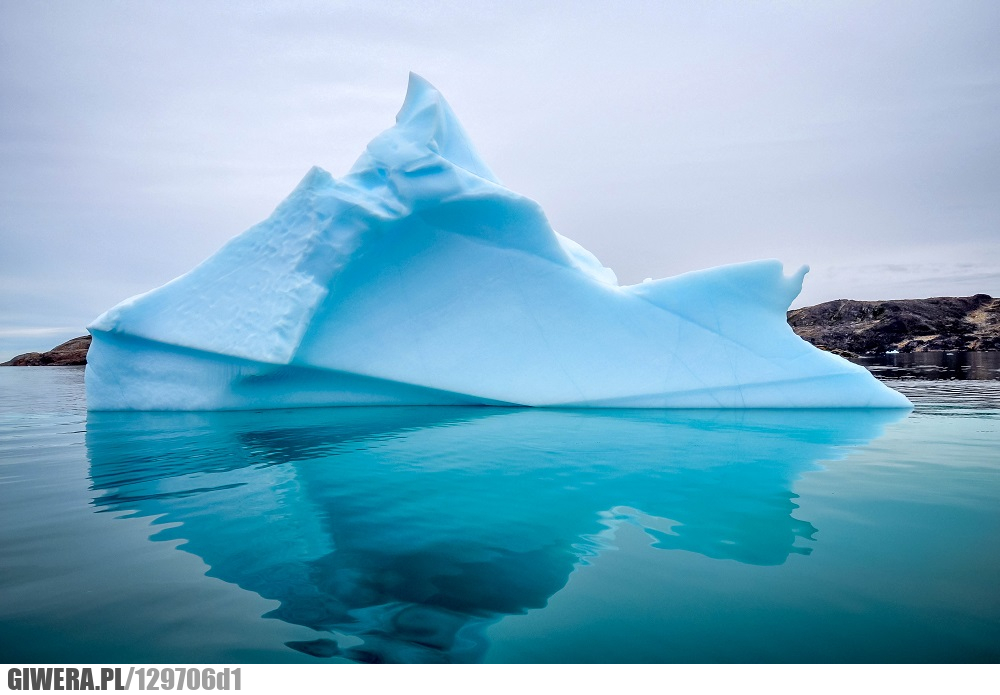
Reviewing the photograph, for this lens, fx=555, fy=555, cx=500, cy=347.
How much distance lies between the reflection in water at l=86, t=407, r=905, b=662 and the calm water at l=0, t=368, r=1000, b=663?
0.02 m

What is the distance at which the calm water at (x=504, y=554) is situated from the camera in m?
1.66

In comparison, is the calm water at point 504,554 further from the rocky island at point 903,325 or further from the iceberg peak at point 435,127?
the rocky island at point 903,325

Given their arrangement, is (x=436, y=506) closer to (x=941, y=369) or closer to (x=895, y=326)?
(x=941, y=369)

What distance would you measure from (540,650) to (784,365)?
25.6ft

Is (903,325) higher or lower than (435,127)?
lower

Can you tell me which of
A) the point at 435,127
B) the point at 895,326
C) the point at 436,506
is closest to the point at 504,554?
the point at 436,506

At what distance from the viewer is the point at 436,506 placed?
3189 millimetres

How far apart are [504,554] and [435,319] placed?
6.70 m

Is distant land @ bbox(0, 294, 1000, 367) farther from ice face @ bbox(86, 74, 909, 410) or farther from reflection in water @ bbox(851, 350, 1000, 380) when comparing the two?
ice face @ bbox(86, 74, 909, 410)

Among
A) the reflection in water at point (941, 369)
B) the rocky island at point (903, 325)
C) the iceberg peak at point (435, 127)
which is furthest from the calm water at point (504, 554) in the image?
the rocky island at point (903, 325)

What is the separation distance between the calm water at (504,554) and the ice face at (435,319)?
3.33 m

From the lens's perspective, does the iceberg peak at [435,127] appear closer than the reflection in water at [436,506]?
No

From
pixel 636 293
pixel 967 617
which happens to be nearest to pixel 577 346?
pixel 636 293
